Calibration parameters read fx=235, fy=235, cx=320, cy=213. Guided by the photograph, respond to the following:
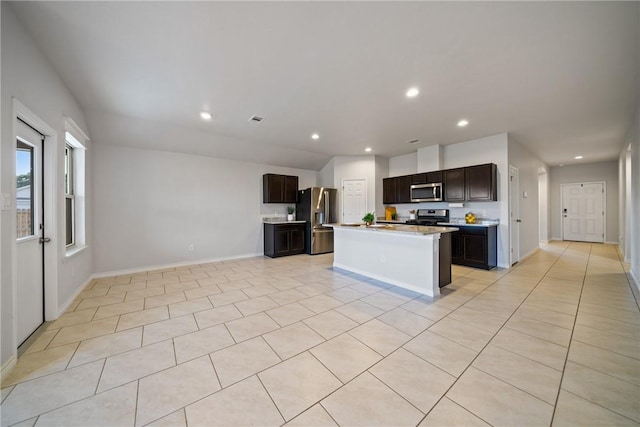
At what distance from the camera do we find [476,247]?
185 inches

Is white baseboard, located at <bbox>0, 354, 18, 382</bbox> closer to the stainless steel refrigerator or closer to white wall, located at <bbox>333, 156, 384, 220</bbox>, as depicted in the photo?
the stainless steel refrigerator

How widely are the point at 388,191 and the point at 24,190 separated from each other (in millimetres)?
6411

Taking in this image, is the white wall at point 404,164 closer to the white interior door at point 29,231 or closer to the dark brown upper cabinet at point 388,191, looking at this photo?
the dark brown upper cabinet at point 388,191

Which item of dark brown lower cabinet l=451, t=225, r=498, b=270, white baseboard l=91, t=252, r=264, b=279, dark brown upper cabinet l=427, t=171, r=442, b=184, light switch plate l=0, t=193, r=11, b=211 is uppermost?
dark brown upper cabinet l=427, t=171, r=442, b=184

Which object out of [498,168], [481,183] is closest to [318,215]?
[481,183]

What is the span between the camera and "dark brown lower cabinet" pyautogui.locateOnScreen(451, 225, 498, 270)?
15.0 ft

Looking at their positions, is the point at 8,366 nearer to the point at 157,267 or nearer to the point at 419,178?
the point at 157,267

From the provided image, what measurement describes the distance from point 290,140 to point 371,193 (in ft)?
8.81

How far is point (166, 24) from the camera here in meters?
1.95

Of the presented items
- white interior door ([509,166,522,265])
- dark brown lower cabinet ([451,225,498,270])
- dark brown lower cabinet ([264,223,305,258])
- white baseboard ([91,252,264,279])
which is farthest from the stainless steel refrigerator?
white interior door ([509,166,522,265])

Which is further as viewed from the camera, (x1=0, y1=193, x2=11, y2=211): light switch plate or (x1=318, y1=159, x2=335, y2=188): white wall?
(x1=318, y1=159, x2=335, y2=188): white wall

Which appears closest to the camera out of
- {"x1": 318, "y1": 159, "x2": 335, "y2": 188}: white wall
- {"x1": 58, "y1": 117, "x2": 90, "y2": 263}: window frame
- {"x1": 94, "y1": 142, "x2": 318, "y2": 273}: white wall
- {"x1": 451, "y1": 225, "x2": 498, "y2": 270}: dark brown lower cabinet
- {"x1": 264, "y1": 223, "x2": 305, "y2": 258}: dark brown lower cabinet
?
{"x1": 58, "y1": 117, "x2": 90, "y2": 263}: window frame

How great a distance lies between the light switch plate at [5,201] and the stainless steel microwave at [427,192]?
20.4ft

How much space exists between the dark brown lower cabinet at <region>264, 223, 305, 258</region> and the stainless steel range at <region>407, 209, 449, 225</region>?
288cm
